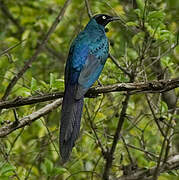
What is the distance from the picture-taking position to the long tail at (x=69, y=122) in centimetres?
416

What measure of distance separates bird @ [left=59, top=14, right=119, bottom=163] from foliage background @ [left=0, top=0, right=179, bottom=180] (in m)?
0.15

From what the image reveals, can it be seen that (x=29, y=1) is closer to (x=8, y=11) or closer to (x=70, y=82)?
(x=8, y=11)

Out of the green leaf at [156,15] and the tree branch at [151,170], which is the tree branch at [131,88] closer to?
the green leaf at [156,15]

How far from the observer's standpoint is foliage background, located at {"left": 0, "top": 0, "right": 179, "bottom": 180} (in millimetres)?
4801

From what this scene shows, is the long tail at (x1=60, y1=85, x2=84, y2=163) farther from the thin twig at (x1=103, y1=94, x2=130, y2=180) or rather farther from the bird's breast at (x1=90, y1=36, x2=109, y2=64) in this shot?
the thin twig at (x1=103, y1=94, x2=130, y2=180)

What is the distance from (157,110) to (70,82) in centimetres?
130

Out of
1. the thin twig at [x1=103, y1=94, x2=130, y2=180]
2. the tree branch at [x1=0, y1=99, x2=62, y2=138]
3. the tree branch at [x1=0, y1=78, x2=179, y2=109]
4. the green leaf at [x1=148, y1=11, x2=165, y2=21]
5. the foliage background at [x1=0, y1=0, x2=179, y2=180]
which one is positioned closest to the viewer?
the tree branch at [x1=0, y1=78, x2=179, y2=109]

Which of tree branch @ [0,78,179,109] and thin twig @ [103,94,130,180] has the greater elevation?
tree branch @ [0,78,179,109]

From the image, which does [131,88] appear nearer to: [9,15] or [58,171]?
[58,171]

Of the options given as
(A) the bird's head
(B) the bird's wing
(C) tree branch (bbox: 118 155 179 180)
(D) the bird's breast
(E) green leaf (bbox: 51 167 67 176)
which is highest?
(A) the bird's head

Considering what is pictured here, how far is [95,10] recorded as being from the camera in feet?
20.6

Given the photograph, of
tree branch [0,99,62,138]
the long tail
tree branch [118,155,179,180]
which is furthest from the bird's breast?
tree branch [118,155,179,180]

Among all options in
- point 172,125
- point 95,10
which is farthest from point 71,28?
point 172,125

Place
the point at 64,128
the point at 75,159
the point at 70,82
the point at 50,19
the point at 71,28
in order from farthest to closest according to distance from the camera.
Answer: the point at 71,28
the point at 50,19
the point at 75,159
the point at 70,82
the point at 64,128
